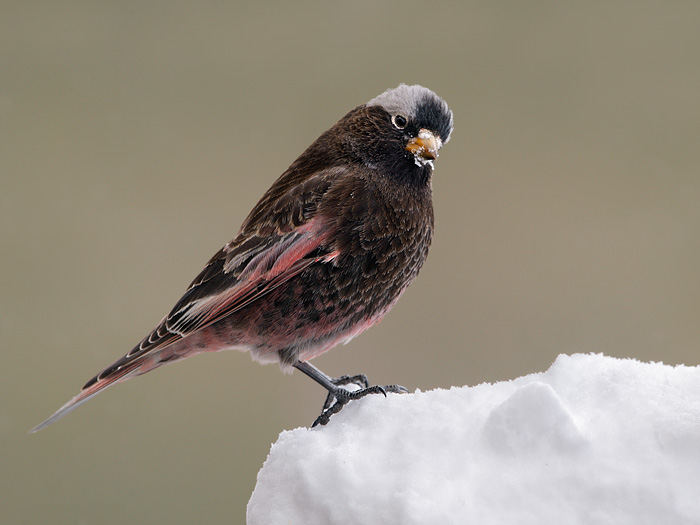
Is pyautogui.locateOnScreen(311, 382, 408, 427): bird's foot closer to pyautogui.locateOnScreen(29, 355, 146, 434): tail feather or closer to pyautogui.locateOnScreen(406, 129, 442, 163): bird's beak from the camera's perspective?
pyautogui.locateOnScreen(29, 355, 146, 434): tail feather

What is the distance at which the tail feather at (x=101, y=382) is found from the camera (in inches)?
A: 73.6

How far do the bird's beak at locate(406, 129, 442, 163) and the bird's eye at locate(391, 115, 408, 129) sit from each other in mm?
45

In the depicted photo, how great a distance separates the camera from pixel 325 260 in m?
1.82

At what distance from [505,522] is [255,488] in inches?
23.1

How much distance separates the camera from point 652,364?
1.71 metres

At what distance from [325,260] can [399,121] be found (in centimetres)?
41

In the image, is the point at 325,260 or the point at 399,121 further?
the point at 399,121

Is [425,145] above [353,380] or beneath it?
above

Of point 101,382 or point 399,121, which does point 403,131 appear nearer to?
point 399,121

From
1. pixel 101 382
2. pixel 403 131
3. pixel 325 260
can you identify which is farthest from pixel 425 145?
pixel 101 382

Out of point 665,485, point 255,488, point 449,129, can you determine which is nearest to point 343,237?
point 449,129

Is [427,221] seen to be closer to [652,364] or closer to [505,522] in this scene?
[652,364]

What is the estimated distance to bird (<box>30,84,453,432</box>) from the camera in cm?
184

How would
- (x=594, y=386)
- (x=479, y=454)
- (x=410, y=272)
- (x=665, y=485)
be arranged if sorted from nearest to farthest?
(x=665, y=485) → (x=479, y=454) → (x=594, y=386) → (x=410, y=272)
